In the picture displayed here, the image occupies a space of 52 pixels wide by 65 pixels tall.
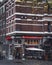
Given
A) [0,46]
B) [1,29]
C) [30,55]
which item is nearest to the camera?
[30,55]

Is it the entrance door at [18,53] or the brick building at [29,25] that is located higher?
the brick building at [29,25]

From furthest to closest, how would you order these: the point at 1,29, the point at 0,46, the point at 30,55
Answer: the point at 1,29, the point at 0,46, the point at 30,55

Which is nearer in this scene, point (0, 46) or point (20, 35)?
point (20, 35)

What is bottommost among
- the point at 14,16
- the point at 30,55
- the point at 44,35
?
the point at 30,55

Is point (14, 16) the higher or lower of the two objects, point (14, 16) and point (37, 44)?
the higher

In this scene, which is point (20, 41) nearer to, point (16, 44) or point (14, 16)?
point (16, 44)

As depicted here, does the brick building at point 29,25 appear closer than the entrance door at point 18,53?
Yes

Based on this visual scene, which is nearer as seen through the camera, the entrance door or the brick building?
the brick building

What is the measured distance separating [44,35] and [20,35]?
4902 millimetres

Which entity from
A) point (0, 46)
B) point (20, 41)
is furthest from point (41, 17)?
point (0, 46)

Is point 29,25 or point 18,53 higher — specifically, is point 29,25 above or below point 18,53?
above

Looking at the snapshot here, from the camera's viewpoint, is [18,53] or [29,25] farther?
[18,53]

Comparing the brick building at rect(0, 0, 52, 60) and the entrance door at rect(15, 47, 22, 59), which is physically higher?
the brick building at rect(0, 0, 52, 60)

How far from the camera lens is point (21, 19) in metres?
64.2
